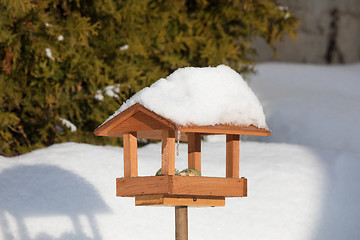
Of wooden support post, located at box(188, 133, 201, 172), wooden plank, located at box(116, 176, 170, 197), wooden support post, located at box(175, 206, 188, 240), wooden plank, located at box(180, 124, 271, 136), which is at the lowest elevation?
wooden support post, located at box(175, 206, 188, 240)

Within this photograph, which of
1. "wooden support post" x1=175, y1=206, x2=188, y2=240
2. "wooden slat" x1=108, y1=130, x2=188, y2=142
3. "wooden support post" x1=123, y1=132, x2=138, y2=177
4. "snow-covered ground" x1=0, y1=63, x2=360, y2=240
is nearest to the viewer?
"wooden support post" x1=175, y1=206, x2=188, y2=240

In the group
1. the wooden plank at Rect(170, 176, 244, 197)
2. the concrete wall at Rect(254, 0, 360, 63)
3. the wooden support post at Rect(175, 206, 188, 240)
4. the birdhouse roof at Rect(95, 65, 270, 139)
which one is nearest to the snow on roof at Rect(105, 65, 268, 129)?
the birdhouse roof at Rect(95, 65, 270, 139)

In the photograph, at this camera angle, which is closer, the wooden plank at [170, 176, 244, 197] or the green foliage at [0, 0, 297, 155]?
the wooden plank at [170, 176, 244, 197]

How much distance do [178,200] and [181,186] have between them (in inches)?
5.1

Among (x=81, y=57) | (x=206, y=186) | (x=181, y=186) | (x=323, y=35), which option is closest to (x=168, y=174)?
(x=181, y=186)

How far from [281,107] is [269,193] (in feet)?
15.0

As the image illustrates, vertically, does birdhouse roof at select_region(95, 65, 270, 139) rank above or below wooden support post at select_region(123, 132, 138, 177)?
above

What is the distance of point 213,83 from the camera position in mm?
3650

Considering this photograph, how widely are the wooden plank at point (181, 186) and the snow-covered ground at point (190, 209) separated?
1515 mm

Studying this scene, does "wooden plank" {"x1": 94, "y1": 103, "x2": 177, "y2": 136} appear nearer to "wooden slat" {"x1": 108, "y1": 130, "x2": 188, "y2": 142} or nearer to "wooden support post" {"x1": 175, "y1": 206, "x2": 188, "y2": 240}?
"wooden slat" {"x1": 108, "y1": 130, "x2": 188, "y2": 142}

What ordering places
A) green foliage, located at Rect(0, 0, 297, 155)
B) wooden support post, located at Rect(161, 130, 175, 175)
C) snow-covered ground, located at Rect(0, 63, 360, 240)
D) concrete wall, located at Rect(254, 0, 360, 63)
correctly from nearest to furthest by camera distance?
1. wooden support post, located at Rect(161, 130, 175, 175)
2. snow-covered ground, located at Rect(0, 63, 360, 240)
3. green foliage, located at Rect(0, 0, 297, 155)
4. concrete wall, located at Rect(254, 0, 360, 63)

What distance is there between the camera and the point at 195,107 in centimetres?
346

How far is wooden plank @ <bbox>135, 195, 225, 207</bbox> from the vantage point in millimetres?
3520

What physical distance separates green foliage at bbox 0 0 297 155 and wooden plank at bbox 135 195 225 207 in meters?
3.64
